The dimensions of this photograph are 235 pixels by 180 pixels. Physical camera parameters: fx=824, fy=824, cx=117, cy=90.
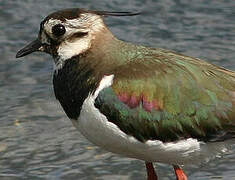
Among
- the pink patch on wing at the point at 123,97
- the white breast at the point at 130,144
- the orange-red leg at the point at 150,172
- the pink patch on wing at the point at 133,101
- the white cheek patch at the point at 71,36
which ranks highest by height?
the white cheek patch at the point at 71,36

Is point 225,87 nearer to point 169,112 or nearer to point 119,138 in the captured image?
point 169,112

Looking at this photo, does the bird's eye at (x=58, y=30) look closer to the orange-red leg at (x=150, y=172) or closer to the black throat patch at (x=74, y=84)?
the black throat patch at (x=74, y=84)

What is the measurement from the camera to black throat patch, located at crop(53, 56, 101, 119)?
7316mm

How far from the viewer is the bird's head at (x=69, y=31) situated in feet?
24.9

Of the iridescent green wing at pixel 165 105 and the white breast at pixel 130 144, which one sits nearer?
the white breast at pixel 130 144

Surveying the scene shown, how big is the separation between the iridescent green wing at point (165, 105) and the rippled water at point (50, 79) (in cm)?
118

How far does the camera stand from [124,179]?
846 cm

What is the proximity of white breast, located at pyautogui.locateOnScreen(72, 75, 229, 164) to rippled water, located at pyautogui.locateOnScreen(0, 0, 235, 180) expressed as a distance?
3.29 feet

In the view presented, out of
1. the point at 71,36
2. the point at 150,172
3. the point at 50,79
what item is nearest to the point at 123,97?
the point at 71,36

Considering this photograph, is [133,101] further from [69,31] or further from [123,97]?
[69,31]

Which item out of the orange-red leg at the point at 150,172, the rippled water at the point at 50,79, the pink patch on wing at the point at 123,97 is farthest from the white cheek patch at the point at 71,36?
the rippled water at the point at 50,79

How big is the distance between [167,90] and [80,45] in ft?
3.08

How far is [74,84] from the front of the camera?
744 cm

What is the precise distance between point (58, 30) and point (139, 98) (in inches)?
39.4
